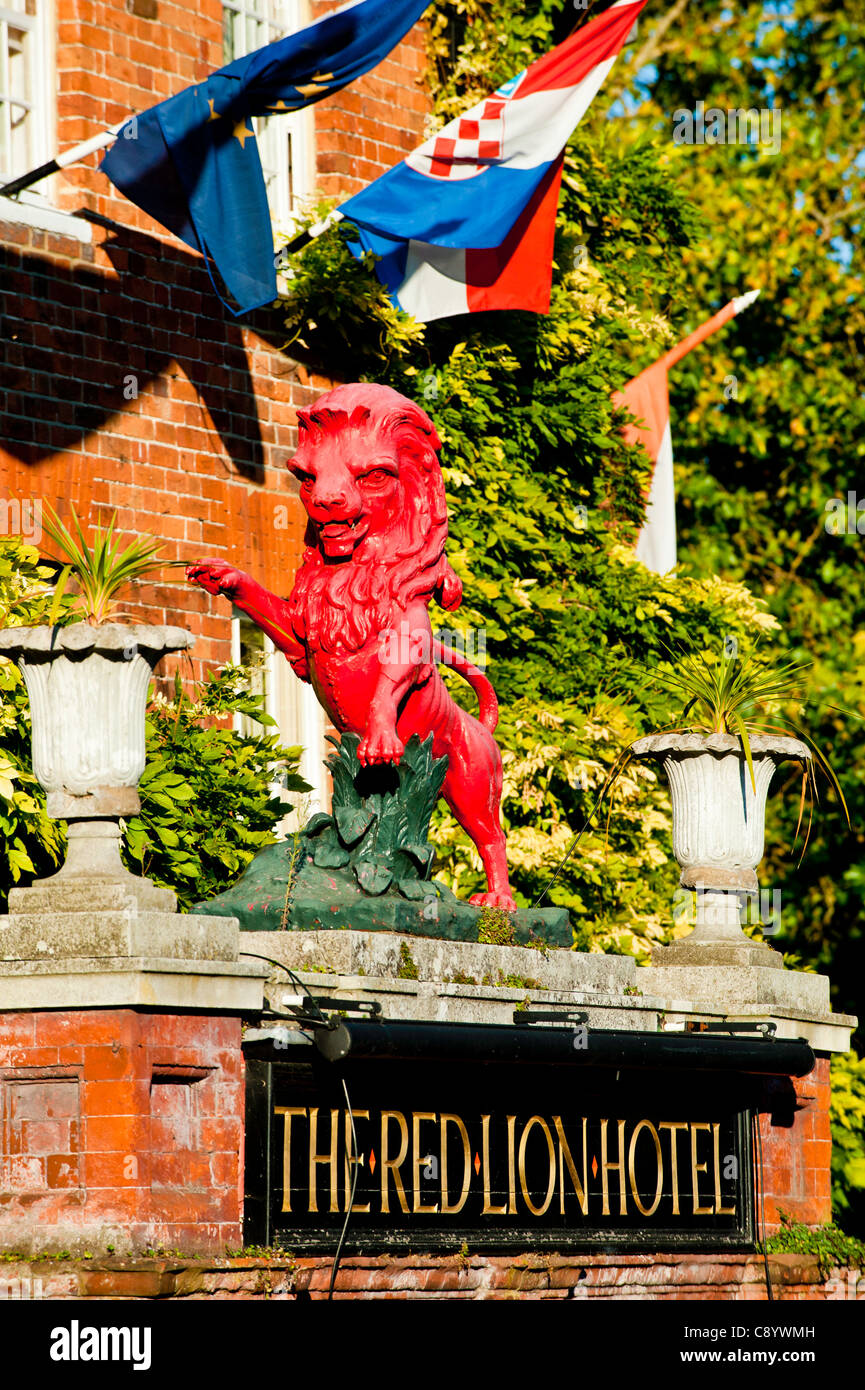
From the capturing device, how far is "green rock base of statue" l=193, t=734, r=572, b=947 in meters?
8.98

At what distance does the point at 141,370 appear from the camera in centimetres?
1348

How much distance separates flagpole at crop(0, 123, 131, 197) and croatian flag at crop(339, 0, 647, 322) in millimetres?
1900

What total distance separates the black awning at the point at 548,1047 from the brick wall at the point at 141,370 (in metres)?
4.04

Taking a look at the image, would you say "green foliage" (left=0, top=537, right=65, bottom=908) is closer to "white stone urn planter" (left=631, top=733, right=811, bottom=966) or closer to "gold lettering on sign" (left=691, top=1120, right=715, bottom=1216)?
"white stone urn planter" (left=631, top=733, right=811, bottom=966)

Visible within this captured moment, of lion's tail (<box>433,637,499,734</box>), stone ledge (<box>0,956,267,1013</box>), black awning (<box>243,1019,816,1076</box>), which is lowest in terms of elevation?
black awning (<box>243,1019,816,1076</box>)

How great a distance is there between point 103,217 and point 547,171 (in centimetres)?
298

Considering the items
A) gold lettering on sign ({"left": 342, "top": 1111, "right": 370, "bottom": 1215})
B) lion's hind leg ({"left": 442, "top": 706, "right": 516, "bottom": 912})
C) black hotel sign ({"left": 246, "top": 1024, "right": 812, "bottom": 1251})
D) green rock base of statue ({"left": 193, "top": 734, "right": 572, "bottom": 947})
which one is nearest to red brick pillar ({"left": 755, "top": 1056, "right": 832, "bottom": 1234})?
black hotel sign ({"left": 246, "top": 1024, "right": 812, "bottom": 1251})

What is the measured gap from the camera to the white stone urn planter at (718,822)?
11172 millimetres

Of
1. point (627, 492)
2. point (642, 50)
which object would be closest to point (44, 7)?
point (627, 492)

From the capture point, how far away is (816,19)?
2627 cm

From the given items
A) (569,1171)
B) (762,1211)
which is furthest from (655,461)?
(569,1171)

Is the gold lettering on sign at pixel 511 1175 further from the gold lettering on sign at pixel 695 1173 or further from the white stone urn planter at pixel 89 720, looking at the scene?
the white stone urn planter at pixel 89 720

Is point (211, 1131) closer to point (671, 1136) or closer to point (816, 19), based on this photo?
point (671, 1136)
